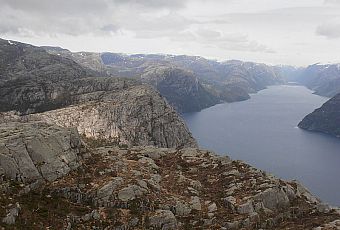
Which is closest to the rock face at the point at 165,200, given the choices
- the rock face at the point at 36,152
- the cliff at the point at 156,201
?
the cliff at the point at 156,201

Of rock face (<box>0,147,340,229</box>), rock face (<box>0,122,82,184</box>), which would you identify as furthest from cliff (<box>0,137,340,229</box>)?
rock face (<box>0,122,82,184</box>)

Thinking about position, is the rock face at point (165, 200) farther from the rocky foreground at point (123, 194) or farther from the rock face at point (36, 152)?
the rock face at point (36, 152)

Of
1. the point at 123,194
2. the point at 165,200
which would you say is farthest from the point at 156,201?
the point at 123,194

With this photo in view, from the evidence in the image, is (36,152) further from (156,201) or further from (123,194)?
(156,201)

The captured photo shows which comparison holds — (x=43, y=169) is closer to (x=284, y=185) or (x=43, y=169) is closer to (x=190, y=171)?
(x=190, y=171)

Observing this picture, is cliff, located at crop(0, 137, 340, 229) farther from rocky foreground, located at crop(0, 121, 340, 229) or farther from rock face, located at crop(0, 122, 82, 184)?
rock face, located at crop(0, 122, 82, 184)
